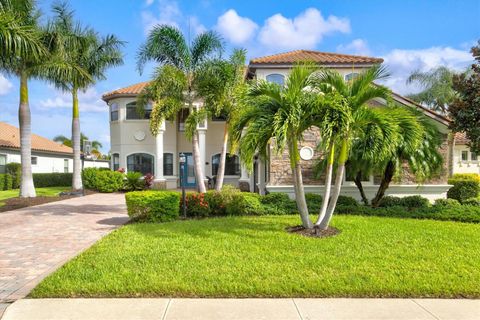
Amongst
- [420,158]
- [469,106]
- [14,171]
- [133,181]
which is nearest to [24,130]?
→ [133,181]

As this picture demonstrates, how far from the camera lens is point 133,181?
22375 millimetres

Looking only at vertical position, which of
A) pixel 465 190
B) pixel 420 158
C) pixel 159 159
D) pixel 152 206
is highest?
pixel 159 159

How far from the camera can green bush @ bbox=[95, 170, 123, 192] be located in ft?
73.4

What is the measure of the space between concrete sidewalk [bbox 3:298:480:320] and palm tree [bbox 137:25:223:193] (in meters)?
8.66

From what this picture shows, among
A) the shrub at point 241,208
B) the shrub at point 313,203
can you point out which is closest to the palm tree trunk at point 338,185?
the shrub at point 313,203

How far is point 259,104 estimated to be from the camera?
8.20 metres

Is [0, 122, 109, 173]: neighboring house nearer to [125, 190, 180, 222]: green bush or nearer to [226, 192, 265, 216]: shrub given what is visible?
[125, 190, 180, 222]: green bush

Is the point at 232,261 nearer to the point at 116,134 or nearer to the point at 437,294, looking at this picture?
the point at 437,294

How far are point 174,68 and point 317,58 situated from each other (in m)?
6.90

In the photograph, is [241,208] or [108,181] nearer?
[241,208]

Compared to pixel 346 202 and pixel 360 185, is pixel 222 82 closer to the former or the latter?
pixel 346 202

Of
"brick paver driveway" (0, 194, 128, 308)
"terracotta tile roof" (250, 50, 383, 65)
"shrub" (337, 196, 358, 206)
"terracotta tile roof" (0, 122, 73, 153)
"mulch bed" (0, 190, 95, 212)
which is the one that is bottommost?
"brick paver driveway" (0, 194, 128, 308)

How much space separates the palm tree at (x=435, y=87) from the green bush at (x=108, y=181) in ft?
80.7

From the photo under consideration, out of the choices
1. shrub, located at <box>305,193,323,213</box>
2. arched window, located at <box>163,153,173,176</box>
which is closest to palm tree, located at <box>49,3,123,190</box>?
arched window, located at <box>163,153,173,176</box>
